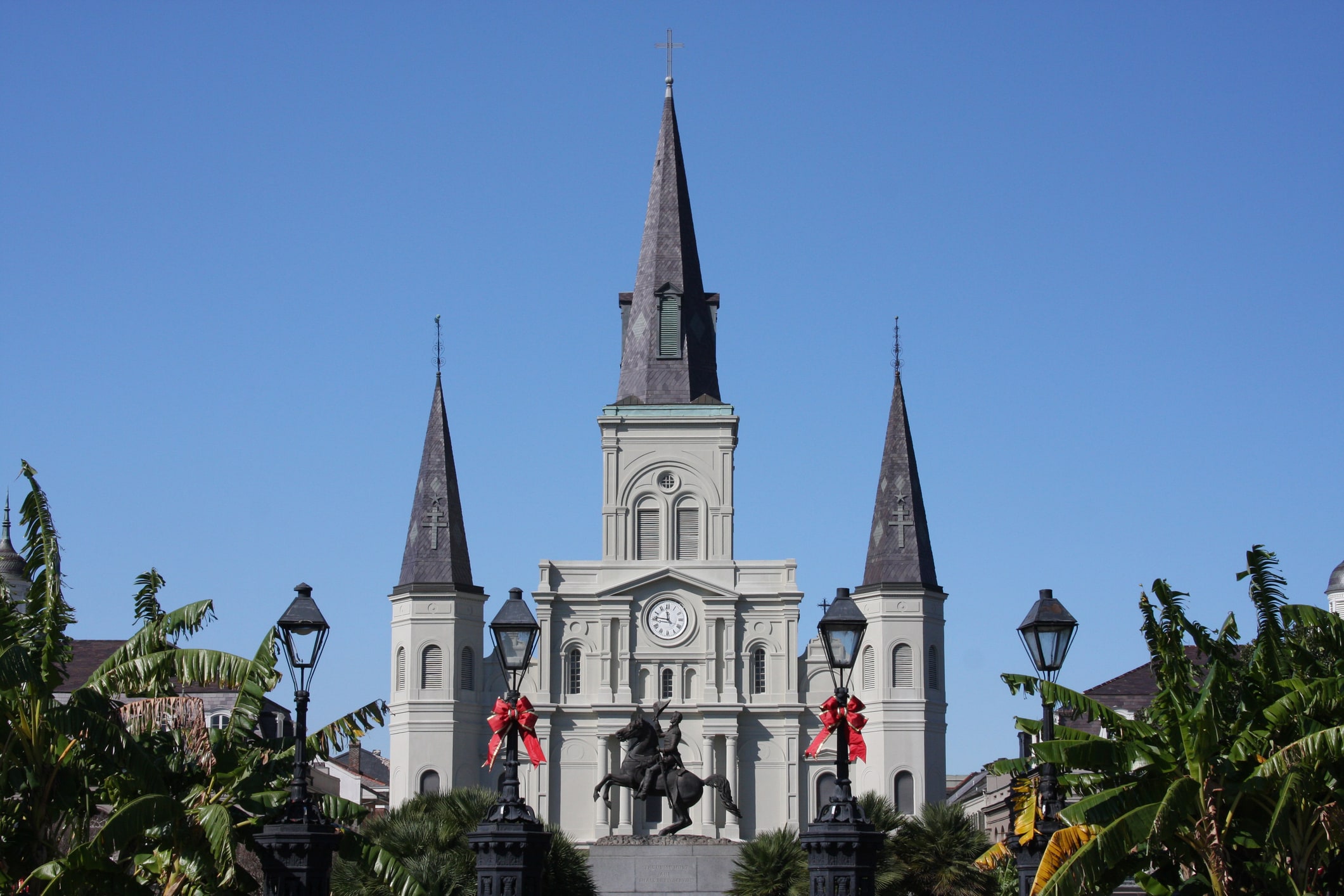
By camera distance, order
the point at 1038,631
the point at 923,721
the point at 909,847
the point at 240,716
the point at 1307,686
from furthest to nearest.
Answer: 1. the point at 923,721
2. the point at 909,847
3. the point at 240,716
4. the point at 1307,686
5. the point at 1038,631

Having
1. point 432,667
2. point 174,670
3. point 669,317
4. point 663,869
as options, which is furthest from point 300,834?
point 669,317

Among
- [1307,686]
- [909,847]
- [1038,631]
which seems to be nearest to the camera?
[1038,631]

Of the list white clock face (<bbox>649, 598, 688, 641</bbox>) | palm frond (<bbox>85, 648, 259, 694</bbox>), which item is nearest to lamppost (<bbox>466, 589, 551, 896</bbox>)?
palm frond (<bbox>85, 648, 259, 694</bbox>)

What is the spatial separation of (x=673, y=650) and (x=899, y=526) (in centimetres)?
1014

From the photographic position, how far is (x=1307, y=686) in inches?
984

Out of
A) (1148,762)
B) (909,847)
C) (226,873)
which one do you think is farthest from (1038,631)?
(909,847)

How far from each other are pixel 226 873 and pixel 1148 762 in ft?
40.1

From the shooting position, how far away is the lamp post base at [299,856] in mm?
21266

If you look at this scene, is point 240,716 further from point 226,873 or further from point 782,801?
point 782,801

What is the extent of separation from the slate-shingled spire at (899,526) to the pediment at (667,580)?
234 inches

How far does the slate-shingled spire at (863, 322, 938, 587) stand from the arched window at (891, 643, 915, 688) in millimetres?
2611

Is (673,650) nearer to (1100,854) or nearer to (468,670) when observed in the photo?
(468,670)

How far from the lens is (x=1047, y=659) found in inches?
863

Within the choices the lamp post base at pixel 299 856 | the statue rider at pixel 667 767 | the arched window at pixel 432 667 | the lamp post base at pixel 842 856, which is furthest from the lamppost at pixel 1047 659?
the arched window at pixel 432 667
